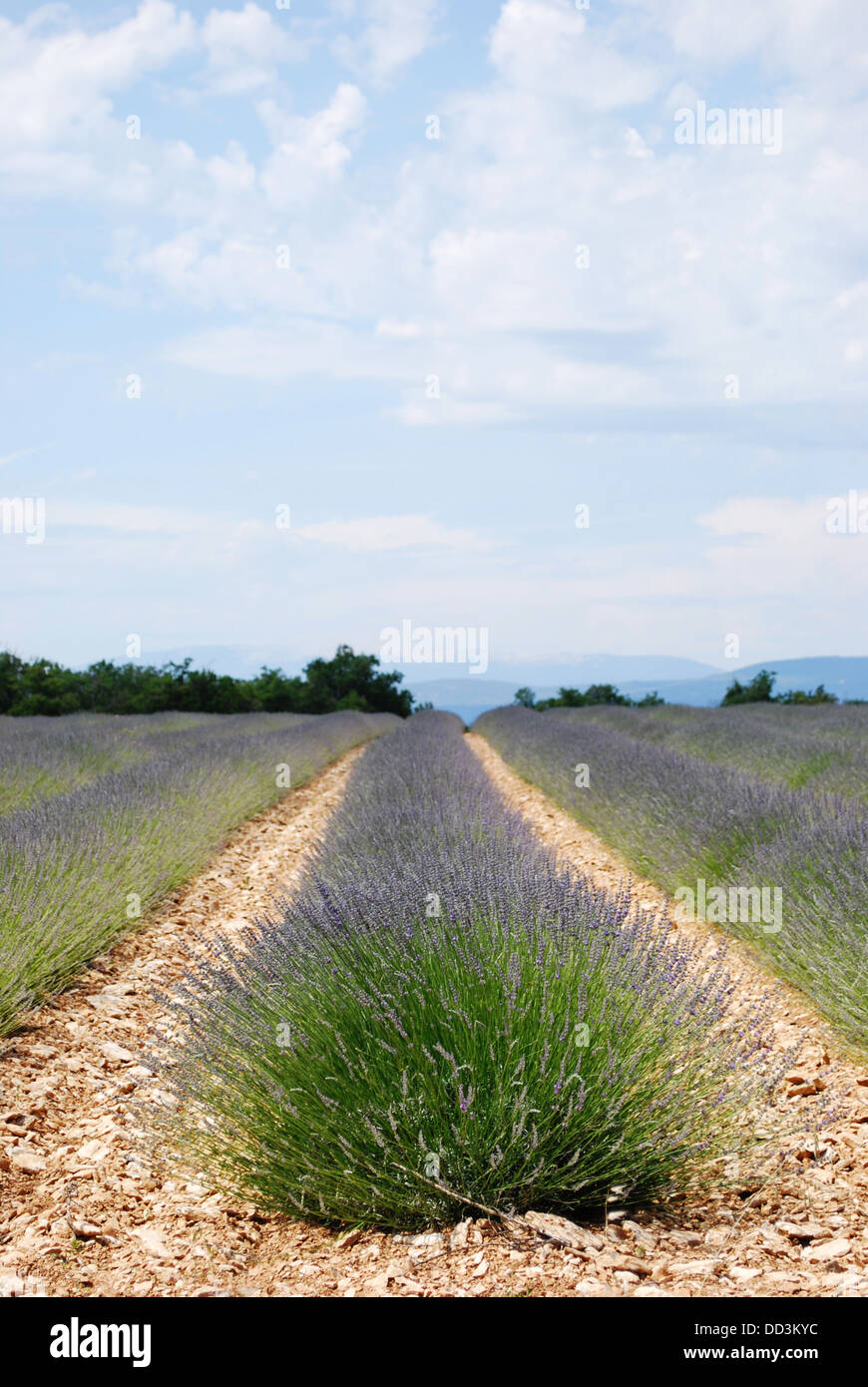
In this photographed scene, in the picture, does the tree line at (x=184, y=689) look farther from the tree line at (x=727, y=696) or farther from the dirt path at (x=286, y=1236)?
the dirt path at (x=286, y=1236)

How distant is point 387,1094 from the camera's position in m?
2.18

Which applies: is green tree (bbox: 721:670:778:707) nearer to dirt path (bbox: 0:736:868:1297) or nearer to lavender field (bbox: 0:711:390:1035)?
lavender field (bbox: 0:711:390:1035)

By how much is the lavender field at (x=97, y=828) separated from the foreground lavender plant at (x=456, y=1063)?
139 centimetres

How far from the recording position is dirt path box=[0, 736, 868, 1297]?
1.90 metres

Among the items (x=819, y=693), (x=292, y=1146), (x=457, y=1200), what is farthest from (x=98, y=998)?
Answer: (x=819, y=693)

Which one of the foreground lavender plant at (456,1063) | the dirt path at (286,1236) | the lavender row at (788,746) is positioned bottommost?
the dirt path at (286,1236)

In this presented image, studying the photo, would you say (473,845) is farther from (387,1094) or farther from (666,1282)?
(666,1282)

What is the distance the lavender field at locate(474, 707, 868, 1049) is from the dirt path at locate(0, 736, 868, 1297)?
0.32m

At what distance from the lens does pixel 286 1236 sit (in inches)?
88.1

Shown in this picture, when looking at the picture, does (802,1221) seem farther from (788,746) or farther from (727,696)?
(727,696)

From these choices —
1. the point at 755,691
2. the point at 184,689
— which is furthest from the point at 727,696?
the point at 184,689

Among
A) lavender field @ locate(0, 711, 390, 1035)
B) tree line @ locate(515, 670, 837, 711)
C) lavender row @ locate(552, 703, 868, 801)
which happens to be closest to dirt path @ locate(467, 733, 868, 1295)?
lavender field @ locate(0, 711, 390, 1035)

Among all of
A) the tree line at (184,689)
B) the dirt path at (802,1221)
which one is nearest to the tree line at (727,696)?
the tree line at (184,689)

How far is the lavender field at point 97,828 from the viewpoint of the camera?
3.96 meters
